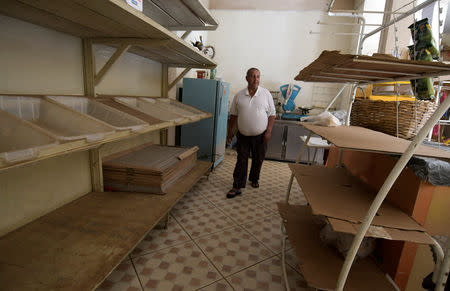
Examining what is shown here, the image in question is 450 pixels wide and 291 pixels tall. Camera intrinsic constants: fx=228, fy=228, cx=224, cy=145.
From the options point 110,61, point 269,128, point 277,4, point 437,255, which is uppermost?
point 277,4

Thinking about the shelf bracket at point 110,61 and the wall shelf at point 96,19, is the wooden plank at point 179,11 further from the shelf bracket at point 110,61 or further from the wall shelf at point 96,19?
the shelf bracket at point 110,61

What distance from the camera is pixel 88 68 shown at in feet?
5.68

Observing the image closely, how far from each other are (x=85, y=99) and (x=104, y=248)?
1009 mm

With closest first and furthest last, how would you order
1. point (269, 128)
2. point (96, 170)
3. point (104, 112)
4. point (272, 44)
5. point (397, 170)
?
point (397, 170), point (104, 112), point (96, 170), point (269, 128), point (272, 44)

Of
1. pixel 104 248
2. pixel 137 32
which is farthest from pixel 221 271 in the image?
pixel 137 32

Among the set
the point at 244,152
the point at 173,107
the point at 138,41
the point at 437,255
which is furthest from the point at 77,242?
the point at 244,152

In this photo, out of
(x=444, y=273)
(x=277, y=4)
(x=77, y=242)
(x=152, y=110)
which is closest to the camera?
(x=444, y=273)

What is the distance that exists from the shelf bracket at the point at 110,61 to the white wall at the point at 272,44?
347cm

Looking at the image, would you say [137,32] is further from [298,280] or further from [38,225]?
[298,280]

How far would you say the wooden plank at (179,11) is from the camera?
2016 millimetres

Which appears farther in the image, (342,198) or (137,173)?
(137,173)

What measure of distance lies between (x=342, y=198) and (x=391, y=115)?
653 mm

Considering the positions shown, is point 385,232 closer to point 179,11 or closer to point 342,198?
point 342,198

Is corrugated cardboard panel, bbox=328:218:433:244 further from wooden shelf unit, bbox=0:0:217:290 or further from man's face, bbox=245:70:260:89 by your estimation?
man's face, bbox=245:70:260:89
